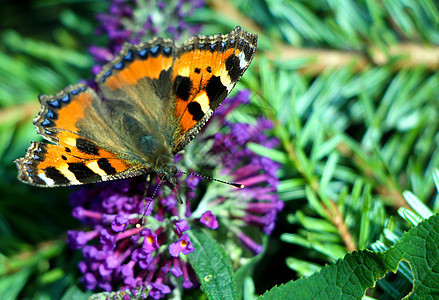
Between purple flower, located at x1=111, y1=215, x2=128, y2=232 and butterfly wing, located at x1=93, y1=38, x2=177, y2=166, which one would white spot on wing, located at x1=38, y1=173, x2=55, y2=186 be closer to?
purple flower, located at x1=111, y1=215, x2=128, y2=232

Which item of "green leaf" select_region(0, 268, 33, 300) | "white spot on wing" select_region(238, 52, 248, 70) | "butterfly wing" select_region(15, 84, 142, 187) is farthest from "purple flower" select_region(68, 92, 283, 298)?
"green leaf" select_region(0, 268, 33, 300)

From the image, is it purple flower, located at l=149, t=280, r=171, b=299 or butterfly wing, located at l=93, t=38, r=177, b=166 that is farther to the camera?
butterfly wing, located at l=93, t=38, r=177, b=166

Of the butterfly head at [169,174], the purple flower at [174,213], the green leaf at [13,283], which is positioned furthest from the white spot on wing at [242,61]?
the green leaf at [13,283]

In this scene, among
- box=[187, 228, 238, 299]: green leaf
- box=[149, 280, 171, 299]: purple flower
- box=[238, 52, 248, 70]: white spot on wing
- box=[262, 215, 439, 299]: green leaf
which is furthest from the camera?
box=[238, 52, 248, 70]: white spot on wing

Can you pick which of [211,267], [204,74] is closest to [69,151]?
[204,74]

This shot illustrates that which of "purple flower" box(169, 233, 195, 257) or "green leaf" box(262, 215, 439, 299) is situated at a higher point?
"purple flower" box(169, 233, 195, 257)

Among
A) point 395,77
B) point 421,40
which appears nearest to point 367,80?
point 395,77
